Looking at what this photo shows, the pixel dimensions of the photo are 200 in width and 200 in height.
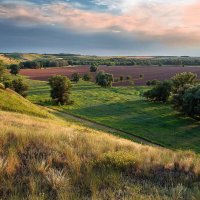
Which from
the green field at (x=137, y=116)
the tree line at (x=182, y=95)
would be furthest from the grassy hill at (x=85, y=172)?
the tree line at (x=182, y=95)

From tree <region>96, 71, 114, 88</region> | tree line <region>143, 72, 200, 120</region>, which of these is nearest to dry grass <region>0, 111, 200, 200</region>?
tree line <region>143, 72, 200, 120</region>

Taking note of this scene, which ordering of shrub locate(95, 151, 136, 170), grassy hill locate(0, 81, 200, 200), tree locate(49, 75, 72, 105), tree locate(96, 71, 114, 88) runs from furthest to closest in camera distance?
tree locate(96, 71, 114, 88) → tree locate(49, 75, 72, 105) → shrub locate(95, 151, 136, 170) → grassy hill locate(0, 81, 200, 200)

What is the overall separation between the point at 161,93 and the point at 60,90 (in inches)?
1102

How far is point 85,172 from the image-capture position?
869cm

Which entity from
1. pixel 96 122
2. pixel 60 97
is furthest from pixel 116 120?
pixel 60 97

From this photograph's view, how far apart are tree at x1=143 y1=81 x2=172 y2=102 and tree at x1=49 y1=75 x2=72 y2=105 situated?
22664 mm

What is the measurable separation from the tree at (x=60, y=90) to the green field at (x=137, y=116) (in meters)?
2.44

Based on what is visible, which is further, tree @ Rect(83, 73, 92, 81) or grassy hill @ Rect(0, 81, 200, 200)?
tree @ Rect(83, 73, 92, 81)

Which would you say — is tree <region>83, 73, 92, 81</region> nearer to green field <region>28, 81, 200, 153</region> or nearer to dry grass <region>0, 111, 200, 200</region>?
green field <region>28, 81, 200, 153</region>

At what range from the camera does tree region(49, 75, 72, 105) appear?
268 feet

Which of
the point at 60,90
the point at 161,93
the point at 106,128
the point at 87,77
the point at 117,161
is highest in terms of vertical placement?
the point at 117,161

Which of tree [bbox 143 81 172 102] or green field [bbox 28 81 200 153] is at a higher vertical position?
tree [bbox 143 81 172 102]

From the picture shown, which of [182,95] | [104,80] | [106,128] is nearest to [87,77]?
[104,80]

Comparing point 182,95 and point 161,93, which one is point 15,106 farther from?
point 161,93
